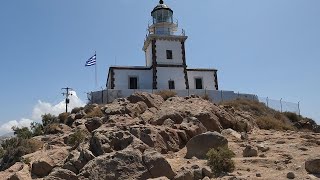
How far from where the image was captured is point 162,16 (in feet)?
148

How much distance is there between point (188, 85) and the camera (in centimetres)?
4166

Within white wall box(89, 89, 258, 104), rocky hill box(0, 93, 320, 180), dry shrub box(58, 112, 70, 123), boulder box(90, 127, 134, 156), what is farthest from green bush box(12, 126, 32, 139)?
boulder box(90, 127, 134, 156)

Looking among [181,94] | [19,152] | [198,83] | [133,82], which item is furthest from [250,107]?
[19,152]

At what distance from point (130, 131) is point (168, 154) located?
2.05 m

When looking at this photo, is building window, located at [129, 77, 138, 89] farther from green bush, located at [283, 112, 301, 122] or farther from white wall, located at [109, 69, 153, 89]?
green bush, located at [283, 112, 301, 122]

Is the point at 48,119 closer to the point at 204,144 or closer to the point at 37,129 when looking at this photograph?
the point at 37,129

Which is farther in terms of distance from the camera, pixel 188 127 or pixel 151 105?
pixel 151 105

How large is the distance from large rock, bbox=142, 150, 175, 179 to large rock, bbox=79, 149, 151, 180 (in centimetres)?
16

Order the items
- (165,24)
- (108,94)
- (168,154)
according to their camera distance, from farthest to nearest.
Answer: (165,24) → (108,94) → (168,154)

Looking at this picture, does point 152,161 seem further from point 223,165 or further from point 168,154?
point 168,154

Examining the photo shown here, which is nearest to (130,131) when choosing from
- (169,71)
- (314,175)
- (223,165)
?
(223,165)

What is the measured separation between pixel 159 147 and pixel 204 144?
212 centimetres

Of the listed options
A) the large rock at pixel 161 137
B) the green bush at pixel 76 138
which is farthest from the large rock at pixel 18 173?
the large rock at pixel 161 137

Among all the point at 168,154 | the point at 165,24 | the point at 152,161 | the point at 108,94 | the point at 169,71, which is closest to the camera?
the point at 152,161
